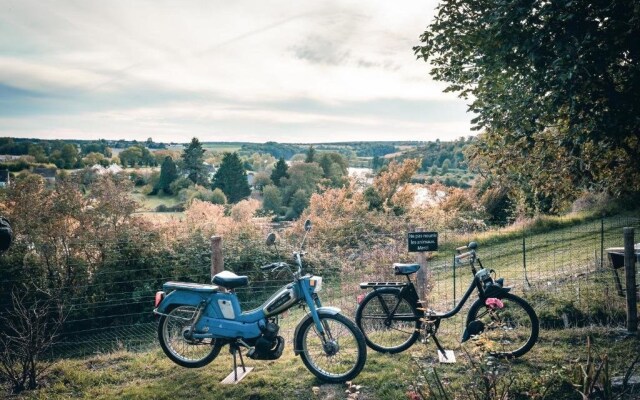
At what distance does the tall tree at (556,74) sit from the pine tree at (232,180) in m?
58.6

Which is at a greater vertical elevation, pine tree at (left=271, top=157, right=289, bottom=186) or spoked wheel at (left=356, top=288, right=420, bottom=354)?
pine tree at (left=271, top=157, right=289, bottom=186)

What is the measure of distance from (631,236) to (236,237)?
43.8ft

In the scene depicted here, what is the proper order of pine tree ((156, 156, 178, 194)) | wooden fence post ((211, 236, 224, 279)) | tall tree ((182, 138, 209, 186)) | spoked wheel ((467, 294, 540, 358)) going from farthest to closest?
tall tree ((182, 138, 209, 186)) < pine tree ((156, 156, 178, 194)) < wooden fence post ((211, 236, 224, 279)) < spoked wheel ((467, 294, 540, 358))

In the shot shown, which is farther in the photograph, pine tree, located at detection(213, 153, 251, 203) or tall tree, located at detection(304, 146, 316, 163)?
tall tree, located at detection(304, 146, 316, 163)

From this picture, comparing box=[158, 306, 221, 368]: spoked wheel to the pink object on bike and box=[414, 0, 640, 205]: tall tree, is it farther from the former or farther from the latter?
box=[414, 0, 640, 205]: tall tree

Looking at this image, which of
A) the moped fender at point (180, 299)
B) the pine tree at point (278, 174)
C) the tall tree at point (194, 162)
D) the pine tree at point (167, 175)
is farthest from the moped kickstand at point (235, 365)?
the tall tree at point (194, 162)

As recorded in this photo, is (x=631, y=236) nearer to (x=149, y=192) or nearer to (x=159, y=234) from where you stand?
(x=159, y=234)

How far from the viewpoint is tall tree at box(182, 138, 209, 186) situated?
71.6 metres

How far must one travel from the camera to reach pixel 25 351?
513 centimetres

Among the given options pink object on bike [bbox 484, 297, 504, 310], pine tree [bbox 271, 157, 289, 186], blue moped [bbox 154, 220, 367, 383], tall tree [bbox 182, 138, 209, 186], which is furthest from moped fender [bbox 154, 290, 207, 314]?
tall tree [bbox 182, 138, 209, 186]

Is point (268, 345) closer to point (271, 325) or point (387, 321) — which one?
point (271, 325)

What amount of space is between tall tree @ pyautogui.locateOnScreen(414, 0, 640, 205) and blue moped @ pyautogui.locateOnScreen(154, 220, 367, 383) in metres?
3.65

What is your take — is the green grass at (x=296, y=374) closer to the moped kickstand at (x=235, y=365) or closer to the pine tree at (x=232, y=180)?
the moped kickstand at (x=235, y=365)

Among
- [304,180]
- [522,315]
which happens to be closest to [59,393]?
[522,315]
